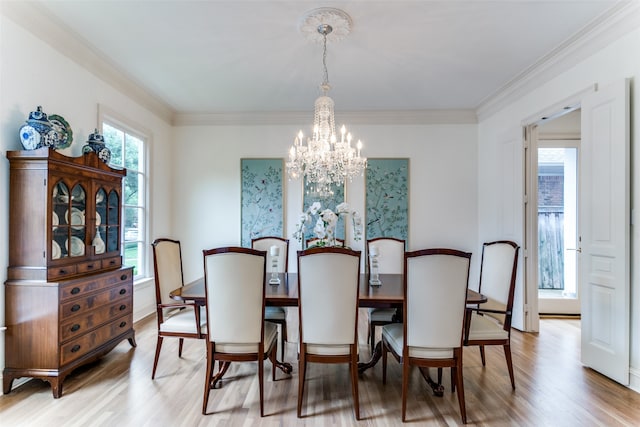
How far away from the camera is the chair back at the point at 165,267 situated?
263 centimetres

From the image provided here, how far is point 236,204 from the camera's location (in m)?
4.90

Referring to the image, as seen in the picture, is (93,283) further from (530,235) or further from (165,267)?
(530,235)

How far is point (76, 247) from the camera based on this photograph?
2617 mm

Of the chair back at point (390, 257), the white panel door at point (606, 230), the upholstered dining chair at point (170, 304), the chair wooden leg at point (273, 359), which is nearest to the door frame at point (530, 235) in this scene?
the white panel door at point (606, 230)

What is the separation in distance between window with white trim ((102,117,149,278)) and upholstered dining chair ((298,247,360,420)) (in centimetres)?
273

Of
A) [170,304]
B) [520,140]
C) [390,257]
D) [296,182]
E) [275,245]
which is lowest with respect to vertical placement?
[170,304]

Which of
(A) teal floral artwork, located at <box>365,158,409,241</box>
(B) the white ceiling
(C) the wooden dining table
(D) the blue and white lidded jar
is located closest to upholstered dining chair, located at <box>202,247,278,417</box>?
(C) the wooden dining table

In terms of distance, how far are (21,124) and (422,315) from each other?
10.5 feet

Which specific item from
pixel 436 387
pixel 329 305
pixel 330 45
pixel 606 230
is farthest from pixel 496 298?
pixel 330 45

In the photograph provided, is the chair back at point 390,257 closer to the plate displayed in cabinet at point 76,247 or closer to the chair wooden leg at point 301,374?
the chair wooden leg at point 301,374

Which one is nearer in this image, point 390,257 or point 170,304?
point 170,304

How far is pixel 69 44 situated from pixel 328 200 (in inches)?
130

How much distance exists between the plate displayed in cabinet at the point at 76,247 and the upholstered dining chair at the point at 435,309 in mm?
2538

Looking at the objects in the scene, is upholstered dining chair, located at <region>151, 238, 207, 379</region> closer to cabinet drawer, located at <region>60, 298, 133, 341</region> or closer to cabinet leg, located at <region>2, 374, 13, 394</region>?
cabinet drawer, located at <region>60, 298, 133, 341</region>
